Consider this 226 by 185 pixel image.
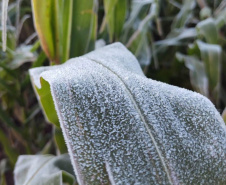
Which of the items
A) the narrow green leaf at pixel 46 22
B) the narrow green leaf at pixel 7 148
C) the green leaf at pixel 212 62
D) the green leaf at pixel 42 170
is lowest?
the narrow green leaf at pixel 7 148

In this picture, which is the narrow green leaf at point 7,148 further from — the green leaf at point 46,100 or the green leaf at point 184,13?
the green leaf at point 184,13

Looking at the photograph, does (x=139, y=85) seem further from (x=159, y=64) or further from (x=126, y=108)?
Result: (x=159, y=64)

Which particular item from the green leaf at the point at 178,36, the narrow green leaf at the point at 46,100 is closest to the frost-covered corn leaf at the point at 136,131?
the narrow green leaf at the point at 46,100

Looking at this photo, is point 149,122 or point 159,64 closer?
point 149,122

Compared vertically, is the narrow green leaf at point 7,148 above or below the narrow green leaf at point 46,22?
below

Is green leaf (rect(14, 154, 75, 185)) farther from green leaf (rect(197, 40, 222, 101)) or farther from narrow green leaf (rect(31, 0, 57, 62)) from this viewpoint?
green leaf (rect(197, 40, 222, 101))

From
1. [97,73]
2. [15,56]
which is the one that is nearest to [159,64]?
[15,56]

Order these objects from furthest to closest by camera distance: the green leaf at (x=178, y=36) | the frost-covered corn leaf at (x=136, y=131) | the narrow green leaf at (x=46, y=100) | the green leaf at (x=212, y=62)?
the green leaf at (x=178, y=36) < the green leaf at (x=212, y=62) < the narrow green leaf at (x=46, y=100) < the frost-covered corn leaf at (x=136, y=131)
